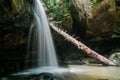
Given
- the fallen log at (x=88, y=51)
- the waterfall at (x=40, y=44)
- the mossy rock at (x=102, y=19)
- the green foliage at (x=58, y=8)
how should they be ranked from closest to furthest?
the fallen log at (x=88, y=51)
the waterfall at (x=40, y=44)
the green foliage at (x=58, y=8)
the mossy rock at (x=102, y=19)

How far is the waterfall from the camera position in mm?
11227

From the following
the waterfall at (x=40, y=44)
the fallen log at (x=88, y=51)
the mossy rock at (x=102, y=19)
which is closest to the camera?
the fallen log at (x=88, y=51)

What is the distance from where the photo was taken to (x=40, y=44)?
1156 cm

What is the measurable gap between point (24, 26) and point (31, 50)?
140 cm

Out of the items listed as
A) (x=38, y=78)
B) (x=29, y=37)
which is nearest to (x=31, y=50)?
(x=29, y=37)

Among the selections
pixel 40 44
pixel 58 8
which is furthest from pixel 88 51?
pixel 58 8

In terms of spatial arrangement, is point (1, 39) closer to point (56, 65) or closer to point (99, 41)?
point (56, 65)

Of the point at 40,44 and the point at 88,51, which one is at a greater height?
the point at 40,44

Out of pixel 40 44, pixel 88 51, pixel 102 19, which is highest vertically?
pixel 102 19

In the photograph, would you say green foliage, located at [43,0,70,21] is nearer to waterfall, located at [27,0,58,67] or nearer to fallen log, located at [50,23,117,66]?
fallen log, located at [50,23,117,66]

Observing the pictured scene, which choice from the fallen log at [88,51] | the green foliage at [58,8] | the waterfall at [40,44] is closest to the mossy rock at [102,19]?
the green foliage at [58,8]

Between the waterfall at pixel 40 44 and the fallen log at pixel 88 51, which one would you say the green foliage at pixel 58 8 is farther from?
the waterfall at pixel 40 44

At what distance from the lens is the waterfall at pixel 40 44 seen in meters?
11.2

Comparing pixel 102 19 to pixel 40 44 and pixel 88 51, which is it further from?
pixel 40 44
